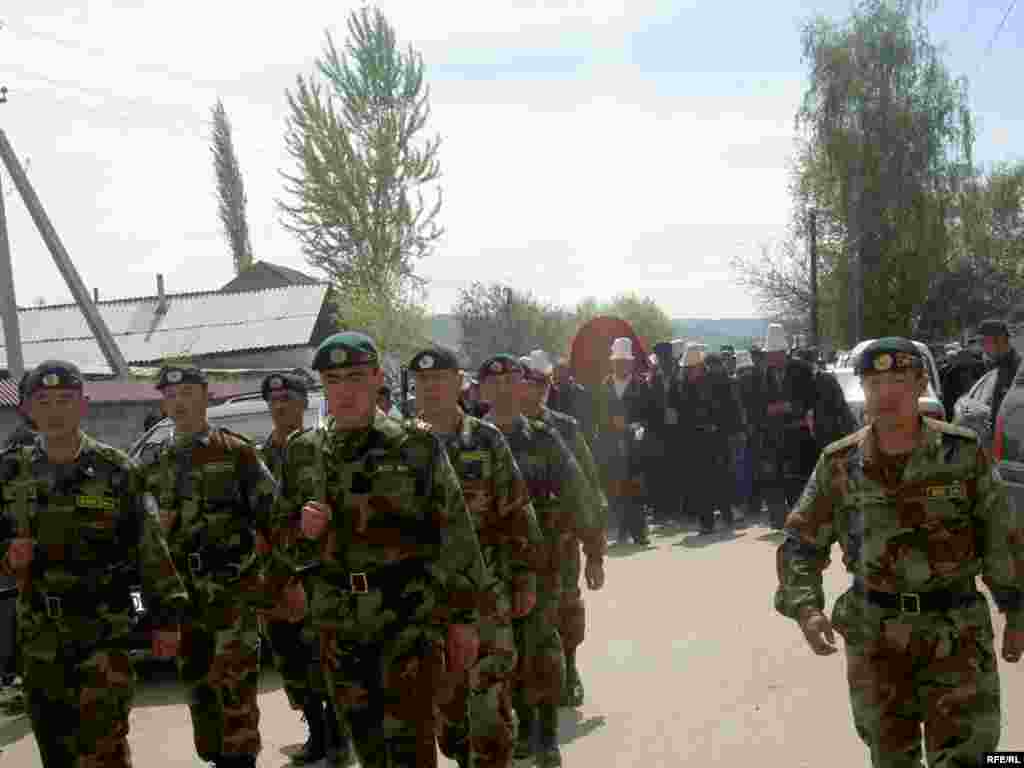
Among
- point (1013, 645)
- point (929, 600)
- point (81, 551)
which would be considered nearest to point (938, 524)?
point (929, 600)

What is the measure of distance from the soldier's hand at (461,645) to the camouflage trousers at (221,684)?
185 cm

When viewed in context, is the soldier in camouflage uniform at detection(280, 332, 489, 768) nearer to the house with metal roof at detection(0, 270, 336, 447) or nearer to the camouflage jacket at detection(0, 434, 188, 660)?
the camouflage jacket at detection(0, 434, 188, 660)

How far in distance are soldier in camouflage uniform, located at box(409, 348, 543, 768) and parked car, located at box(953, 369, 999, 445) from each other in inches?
170

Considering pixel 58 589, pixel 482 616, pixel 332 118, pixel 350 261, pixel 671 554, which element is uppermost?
pixel 332 118

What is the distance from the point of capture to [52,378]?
487 cm

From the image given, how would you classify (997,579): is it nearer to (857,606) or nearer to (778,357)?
(857,606)

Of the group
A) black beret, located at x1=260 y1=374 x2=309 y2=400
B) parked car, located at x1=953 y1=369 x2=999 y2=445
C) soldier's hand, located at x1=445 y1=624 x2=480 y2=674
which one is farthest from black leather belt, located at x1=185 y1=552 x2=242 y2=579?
parked car, located at x1=953 y1=369 x2=999 y2=445

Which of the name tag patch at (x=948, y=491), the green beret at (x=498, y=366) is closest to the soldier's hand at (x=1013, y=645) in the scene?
the name tag patch at (x=948, y=491)

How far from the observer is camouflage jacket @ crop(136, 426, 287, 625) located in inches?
225

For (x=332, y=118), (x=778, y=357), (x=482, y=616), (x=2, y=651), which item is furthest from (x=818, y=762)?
(x=332, y=118)

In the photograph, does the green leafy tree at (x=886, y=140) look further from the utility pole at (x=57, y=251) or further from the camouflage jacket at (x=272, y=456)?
the camouflage jacket at (x=272, y=456)

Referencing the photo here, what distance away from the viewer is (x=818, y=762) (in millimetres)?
5469

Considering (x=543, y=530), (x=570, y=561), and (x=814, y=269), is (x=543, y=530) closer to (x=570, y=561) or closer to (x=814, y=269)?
(x=570, y=561)

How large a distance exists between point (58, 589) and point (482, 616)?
1.84 meters
